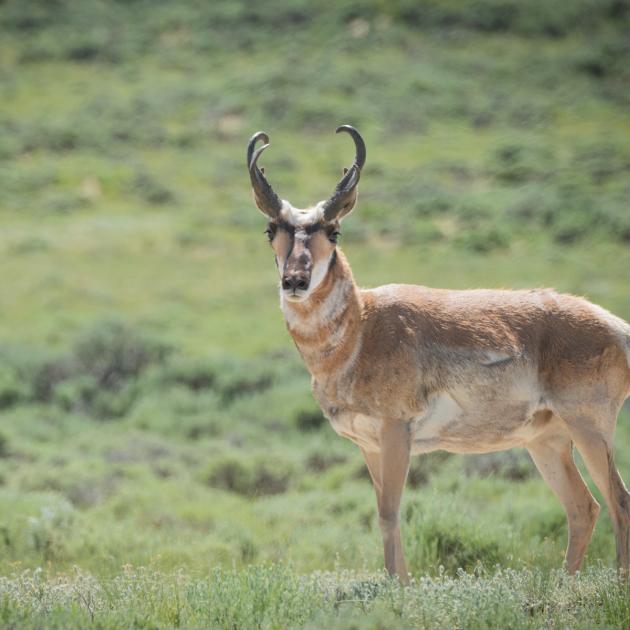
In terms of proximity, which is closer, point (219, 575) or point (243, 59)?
point (219, 575)

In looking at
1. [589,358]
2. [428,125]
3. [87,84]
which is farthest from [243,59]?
[589,358]

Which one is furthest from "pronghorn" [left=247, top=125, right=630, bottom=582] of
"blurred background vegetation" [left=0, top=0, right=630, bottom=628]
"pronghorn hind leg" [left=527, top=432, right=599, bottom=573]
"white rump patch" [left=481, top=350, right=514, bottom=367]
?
"blurred background vegetation" [left=0, top=0, right=630, bottom=628]

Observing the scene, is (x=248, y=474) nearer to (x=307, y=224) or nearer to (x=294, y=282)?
(x=307, y=224)

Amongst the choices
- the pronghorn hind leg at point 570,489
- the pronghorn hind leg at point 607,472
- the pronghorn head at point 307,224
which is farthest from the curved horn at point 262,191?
the pronghorn hind leg at point 570,489

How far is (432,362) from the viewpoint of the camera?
660cm

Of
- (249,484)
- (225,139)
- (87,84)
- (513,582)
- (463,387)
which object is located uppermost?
(87,84)

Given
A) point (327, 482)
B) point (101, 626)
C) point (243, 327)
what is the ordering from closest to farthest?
point (101, 626) < point (327, 482) < point (243, 327)

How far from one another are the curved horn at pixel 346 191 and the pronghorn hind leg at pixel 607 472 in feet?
6.95

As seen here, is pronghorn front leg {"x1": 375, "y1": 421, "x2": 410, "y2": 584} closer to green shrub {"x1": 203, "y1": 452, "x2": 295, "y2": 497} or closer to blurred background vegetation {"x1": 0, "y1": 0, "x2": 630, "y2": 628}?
blurred background vegetation {"x1": 0, "y1": 0, "x2": 630, "y2": 628}

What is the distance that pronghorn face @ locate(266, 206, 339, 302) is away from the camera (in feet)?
20.1

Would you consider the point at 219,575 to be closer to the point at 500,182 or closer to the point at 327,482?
the point at 327,482

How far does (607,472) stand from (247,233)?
28.0 m

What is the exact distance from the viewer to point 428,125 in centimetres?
4662

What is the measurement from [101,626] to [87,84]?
1958 inches
